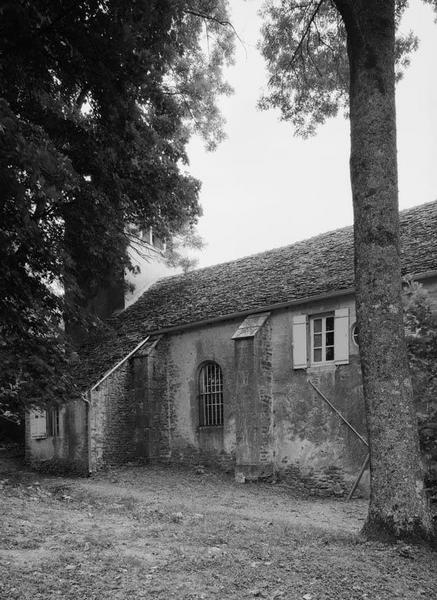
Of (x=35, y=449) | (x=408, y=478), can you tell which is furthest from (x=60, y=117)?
(x=35, y=449)

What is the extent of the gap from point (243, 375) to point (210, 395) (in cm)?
226

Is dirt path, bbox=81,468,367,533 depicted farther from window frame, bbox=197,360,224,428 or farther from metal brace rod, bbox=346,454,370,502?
window frame, bbox=197,360,224,428

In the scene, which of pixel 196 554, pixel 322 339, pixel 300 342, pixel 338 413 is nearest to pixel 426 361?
pixel 196 554

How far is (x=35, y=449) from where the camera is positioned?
22.2 m

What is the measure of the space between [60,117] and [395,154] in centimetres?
524

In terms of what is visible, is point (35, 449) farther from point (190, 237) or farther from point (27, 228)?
point (27, 228)

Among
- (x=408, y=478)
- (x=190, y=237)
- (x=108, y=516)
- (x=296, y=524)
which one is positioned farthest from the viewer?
(x=190, y=237)

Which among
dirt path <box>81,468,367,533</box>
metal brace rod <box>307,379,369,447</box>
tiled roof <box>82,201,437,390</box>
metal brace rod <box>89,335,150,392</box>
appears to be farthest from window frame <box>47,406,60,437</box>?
metal brace rod <box>307,379,369,447</box>

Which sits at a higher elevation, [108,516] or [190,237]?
[190,237]

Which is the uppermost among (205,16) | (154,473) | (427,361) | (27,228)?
(205,16)

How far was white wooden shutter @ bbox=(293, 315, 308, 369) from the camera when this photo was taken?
16500 millimetres

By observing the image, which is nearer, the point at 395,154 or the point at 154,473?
the point at 395,154

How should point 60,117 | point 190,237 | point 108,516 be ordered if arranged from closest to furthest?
point 60,117 < point 108,516 < point 190,237

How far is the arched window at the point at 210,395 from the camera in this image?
1872cm
